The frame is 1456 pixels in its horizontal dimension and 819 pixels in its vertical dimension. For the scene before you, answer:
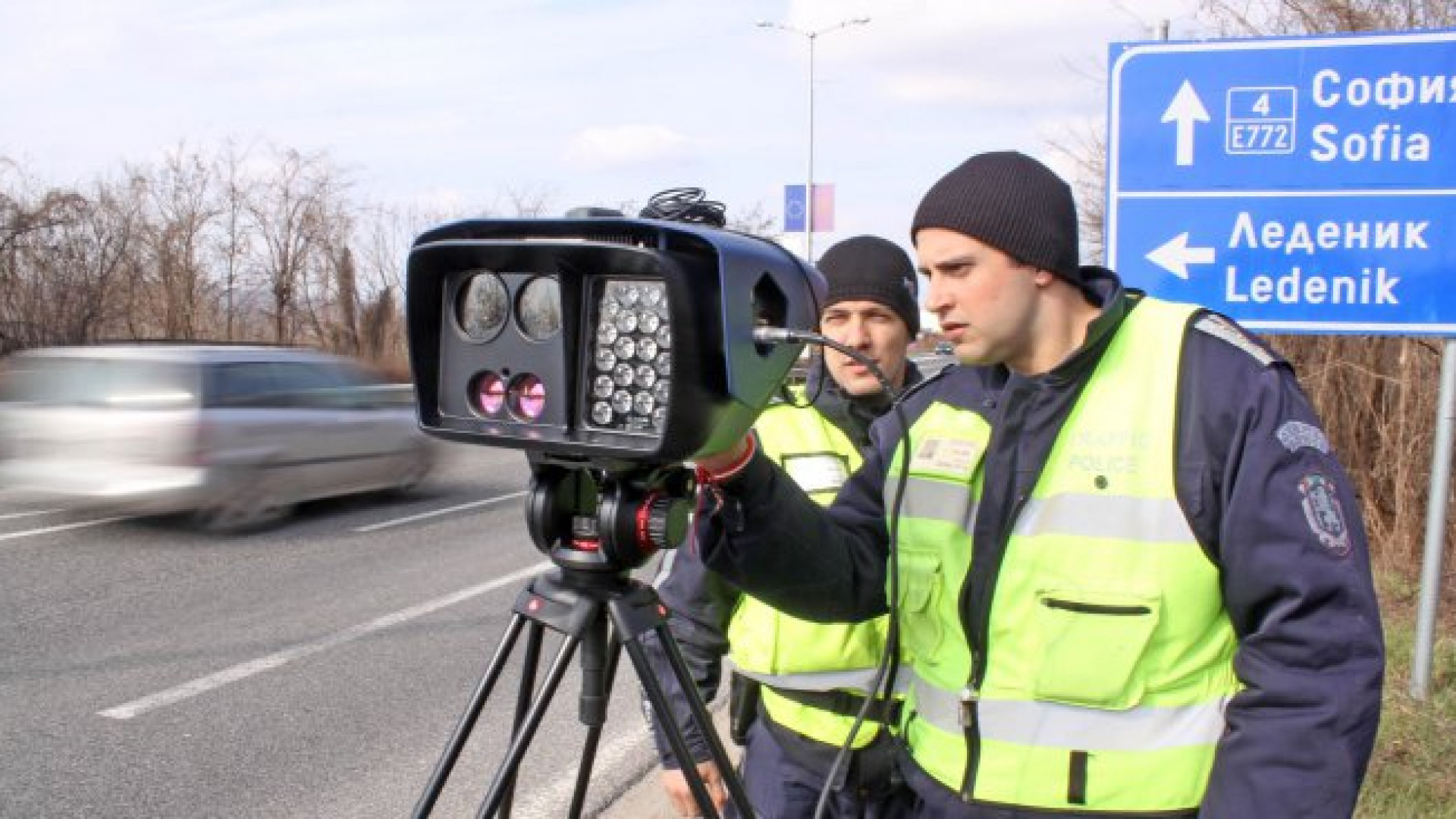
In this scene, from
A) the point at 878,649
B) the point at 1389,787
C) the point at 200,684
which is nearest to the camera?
the point at 878,649

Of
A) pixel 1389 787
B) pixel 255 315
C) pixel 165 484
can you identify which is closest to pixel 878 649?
pixel 1389 787

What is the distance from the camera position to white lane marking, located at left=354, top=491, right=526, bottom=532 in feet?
30.1

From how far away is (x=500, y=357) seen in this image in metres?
1.59

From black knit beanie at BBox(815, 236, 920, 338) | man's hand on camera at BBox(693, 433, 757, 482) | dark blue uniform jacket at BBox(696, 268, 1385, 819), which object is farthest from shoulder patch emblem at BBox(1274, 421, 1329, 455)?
black knit beanie at BBox(815, 236, 920, 338)

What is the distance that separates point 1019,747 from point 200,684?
4.37m

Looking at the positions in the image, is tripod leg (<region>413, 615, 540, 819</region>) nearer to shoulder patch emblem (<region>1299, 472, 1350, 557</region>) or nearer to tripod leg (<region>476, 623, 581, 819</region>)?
tripod leg (<region>476, 623, 581, 819</region>)

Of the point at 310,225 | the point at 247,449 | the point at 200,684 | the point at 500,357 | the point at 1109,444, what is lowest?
the point at 200,684

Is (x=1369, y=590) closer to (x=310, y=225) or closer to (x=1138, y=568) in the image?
(x=1138, y=568)

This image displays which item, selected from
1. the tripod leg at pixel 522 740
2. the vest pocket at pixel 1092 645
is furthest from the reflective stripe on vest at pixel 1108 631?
the tripod leg at pixel 522 740

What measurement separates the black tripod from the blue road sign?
3021mm

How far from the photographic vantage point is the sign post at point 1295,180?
13.1 ft

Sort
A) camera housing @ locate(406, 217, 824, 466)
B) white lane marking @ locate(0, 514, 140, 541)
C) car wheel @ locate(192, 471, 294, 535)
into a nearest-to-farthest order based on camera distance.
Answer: camera housing @ locate(406, 217, 824, 466), white lane marking @ locate(0, 514, 140, 541), car wheel @ locate(192, 471, 294, 535)

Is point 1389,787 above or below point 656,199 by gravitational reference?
below

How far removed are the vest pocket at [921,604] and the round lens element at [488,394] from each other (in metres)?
0.65
